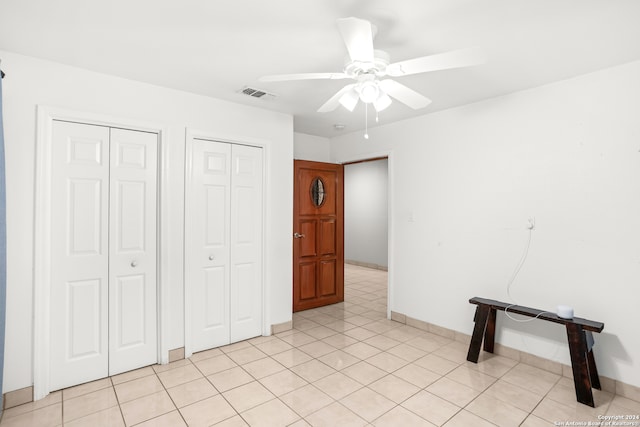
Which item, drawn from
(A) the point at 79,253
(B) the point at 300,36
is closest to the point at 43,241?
(A) the point at 79,253

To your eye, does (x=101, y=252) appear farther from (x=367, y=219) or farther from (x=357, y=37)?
(x=367, y=219)

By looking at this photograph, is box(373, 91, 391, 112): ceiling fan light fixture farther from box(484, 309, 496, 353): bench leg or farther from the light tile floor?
box(484, 309, 496, 353): bench leg

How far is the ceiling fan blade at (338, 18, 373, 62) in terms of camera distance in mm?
1504

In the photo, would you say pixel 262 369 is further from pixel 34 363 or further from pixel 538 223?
pixel 538 223

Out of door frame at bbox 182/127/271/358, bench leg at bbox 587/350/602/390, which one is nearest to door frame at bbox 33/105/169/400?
door frame at bbox 182/127/271/358

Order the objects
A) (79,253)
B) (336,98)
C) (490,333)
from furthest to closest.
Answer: (490,333) → (79,253) → (336,98)

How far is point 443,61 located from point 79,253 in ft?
9.61

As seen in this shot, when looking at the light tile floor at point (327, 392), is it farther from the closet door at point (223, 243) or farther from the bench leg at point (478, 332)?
the closet door at point (223, 243)

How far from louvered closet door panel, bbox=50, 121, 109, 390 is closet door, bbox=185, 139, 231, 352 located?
69 centimetres

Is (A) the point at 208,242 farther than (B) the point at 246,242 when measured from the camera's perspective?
No

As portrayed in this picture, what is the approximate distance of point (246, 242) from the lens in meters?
3.57

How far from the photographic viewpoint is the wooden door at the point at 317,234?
180 inches

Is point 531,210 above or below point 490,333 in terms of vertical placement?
above

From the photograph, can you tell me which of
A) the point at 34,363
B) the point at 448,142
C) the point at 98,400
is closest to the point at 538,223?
the point at 448,142
